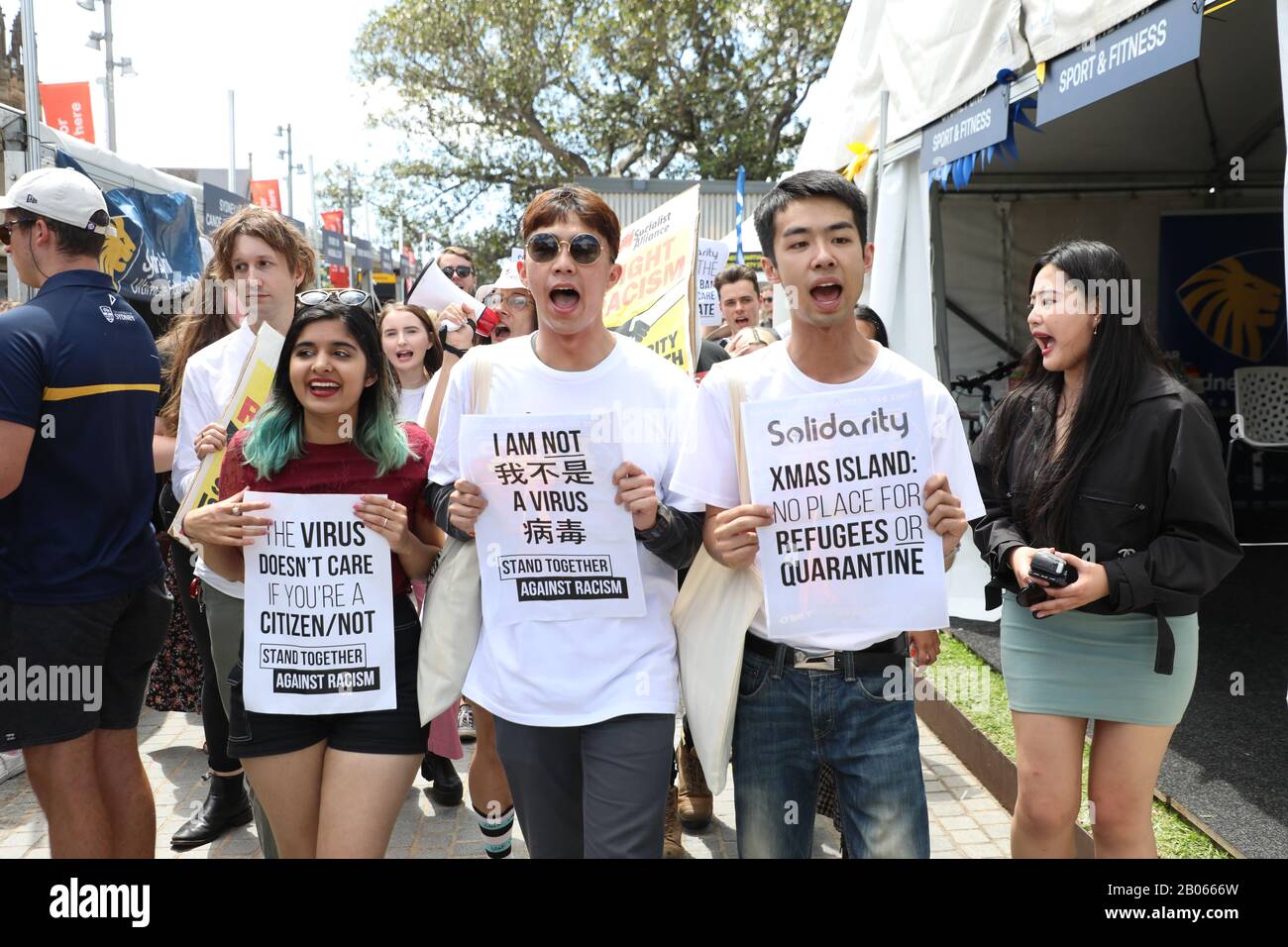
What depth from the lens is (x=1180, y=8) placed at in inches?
172

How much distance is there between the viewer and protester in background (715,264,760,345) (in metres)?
6.88

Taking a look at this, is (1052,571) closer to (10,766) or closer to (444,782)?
(444,782)

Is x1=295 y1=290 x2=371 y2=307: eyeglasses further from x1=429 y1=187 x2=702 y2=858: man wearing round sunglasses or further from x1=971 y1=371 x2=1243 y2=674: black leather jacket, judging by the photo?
x1=971 y1=371 x2=1243 y2=674: black leather jacket

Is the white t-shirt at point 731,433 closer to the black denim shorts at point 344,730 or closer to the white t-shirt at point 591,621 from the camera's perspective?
the white t-shirt at point 591,621

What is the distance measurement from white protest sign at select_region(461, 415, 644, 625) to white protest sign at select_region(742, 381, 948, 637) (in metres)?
0.36

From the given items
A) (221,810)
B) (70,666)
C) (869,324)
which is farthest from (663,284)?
(221,810)

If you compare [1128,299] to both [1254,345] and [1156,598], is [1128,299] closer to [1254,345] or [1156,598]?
[1156,598]

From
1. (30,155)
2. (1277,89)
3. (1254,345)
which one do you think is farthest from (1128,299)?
(1254,345)

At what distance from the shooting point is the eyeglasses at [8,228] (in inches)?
135

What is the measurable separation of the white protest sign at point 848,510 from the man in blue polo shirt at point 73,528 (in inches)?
80.7

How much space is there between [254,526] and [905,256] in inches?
238

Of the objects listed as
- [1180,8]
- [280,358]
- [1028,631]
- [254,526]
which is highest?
[1180,8]

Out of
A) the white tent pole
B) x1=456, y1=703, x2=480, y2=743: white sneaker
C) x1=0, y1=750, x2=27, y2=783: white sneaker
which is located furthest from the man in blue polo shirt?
the white tent pole

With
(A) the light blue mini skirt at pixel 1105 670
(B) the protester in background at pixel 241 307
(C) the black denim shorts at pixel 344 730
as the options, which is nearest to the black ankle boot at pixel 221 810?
(B) the protester in background at pixel 241 307
